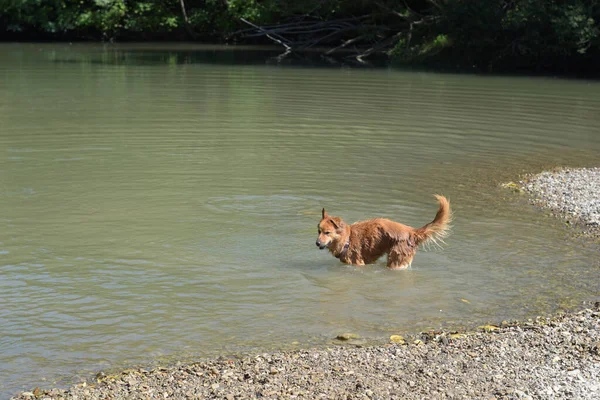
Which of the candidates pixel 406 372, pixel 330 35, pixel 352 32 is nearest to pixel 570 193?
pixel 406 372

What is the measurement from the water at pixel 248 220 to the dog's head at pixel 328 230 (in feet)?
1.47

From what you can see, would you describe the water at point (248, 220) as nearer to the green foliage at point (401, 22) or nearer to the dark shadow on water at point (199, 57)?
the green foliage at point (401, 22)

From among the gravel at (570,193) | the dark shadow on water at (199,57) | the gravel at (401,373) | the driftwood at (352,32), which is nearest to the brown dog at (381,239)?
the gravel at (401,373)

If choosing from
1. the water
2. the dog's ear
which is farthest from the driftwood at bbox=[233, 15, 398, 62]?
the dog's ear

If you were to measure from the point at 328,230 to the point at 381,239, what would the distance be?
736 mm

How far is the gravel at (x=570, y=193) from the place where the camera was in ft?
39.7

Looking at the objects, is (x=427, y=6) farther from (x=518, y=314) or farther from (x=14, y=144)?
(x=518, y=314)

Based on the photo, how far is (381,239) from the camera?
9.62 m

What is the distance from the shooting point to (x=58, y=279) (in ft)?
30.0

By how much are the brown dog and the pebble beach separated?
1907 mm

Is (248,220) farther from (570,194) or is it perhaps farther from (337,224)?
(570,194)

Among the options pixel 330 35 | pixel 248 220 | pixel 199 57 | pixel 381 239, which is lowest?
pixel 248 220

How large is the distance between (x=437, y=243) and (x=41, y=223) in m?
5.49

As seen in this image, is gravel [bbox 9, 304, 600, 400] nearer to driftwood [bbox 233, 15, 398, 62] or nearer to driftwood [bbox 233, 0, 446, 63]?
driftwood [bbox 233, 0, 446, 63]
